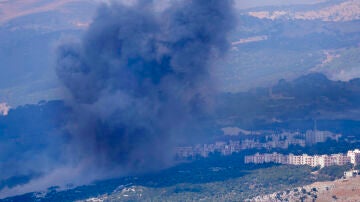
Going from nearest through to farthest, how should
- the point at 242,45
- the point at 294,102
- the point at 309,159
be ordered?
A: the point at 309,159 < the point at 294,102 < the point at 242,45

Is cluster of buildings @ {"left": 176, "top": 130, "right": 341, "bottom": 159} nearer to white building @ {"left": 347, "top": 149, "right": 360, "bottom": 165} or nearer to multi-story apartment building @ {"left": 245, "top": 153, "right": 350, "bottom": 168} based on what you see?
multi-story apartment building @ {"left": 245, "top": 153, "right": 350, "bottom": 168}

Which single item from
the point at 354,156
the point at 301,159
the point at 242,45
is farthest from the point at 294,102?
the point at 242,45

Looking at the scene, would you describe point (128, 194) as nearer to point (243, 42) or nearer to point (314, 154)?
point (314, 154)

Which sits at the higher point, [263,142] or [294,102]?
[294,102]

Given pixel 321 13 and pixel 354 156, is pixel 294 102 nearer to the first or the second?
pixel 354 156

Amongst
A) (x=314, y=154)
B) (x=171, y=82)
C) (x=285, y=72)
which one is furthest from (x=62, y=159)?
(x=285, y=72)
